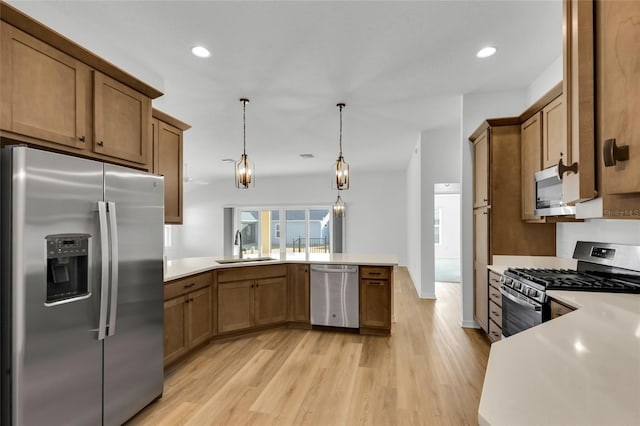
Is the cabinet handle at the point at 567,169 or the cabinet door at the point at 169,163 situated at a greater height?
the cabinet door at the point at 169,163

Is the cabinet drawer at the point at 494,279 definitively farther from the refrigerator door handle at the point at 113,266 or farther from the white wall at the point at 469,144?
the refrigerator door handle at the point at 113,266

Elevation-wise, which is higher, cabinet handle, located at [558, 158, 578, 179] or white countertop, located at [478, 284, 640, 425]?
cabinet handle, located at [558, 158, 578, 179]

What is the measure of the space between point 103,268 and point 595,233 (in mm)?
3609

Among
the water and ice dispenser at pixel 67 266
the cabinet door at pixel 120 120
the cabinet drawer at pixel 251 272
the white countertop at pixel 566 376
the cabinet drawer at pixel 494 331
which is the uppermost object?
the cabinet door at pixel 120 120

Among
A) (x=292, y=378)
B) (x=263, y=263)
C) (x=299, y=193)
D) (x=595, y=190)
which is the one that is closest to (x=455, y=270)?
(x=299, y=193)

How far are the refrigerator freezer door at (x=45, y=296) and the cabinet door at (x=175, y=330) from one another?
91cm

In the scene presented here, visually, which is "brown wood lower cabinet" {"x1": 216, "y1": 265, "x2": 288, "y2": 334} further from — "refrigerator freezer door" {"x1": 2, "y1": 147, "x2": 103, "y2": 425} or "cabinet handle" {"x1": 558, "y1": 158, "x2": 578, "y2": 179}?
"cabinet handle" {"x1": 558, "y1": 158, "x2": 578, "y2": 179}

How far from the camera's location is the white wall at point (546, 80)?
2.93 m

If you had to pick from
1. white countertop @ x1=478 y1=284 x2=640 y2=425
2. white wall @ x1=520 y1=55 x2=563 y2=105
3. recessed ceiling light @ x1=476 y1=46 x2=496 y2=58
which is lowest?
white countertop @ x1=478 y1=284 x2=640 y2=425

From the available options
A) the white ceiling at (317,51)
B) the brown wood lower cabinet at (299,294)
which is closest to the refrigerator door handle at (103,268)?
the white ceiling at (317,51)

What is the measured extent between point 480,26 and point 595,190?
2.28 metres

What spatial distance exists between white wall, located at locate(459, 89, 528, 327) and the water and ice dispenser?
→ 385 cm

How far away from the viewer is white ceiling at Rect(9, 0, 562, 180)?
2238 millimetres

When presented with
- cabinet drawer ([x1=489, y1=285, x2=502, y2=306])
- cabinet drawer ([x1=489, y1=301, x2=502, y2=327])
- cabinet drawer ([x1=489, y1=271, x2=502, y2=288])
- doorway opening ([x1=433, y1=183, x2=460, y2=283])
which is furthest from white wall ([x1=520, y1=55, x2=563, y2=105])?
doorway opening ([x1=433, y1=183, x2=460, y2=283])
